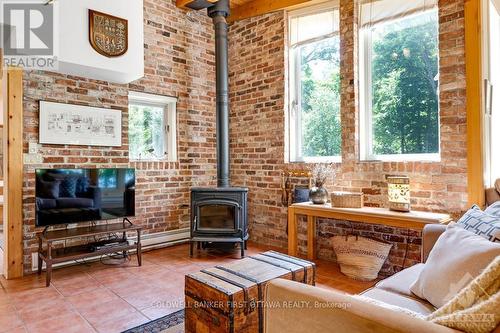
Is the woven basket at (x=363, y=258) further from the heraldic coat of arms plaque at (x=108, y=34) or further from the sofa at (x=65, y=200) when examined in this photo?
the heraldic coat of arms plaque at (x=108, y=34)

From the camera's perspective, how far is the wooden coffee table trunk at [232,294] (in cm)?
161

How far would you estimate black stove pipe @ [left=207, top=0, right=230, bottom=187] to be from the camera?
4.02 metres

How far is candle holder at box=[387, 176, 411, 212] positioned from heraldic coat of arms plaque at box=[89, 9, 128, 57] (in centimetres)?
298

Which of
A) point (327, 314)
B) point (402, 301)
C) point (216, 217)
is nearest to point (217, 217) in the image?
point (216, 217)

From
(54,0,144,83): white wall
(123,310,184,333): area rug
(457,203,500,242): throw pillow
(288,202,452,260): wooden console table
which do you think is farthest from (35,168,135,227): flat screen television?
(457,203,500,242): throw pillow

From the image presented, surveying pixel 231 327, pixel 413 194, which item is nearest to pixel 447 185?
pixel 413 194

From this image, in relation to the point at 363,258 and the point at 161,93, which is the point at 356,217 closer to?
the point at 363,258

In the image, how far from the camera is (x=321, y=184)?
11.1 ft

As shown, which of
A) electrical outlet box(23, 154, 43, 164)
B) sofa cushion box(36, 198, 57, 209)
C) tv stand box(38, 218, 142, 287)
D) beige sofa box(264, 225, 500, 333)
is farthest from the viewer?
electrical outlet box(23, 154, 43, 164)

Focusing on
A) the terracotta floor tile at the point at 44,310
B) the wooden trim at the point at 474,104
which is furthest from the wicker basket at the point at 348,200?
the terracotta floor tile at the point at 44,310

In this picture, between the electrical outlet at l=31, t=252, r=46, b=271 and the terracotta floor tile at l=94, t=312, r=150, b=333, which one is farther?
the electrical outlet at l=31, t=252, r=46, b=271

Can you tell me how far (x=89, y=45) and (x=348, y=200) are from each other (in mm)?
2936

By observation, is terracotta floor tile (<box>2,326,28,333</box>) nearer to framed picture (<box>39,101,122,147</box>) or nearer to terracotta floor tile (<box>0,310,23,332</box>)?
terracotta floor tile (<box>0,310,23,332</box>)

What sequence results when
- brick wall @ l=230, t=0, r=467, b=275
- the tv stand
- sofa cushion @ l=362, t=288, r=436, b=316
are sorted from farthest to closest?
the tv stand, brick wall @ l=230, t=0, r=467, b=275, sofa cushion @ l=362, t=288, r=436, b=316
